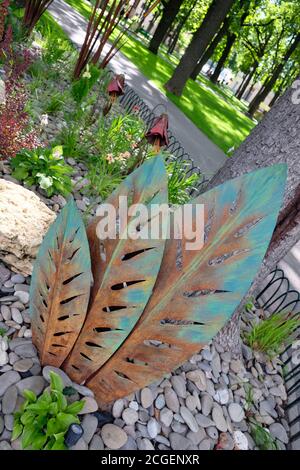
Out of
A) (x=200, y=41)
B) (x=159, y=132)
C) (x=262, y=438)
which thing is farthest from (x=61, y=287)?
(x=200, y=41)

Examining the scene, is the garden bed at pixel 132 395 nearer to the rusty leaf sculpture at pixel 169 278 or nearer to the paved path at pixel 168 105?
the rusty leaf sculpture at pixel 169 278

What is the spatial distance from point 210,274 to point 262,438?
1554 mm

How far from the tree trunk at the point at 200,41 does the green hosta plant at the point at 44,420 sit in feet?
38.8

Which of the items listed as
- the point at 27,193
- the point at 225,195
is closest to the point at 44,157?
the point at 27,193

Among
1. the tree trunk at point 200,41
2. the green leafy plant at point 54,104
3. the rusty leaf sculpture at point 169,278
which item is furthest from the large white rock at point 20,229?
the tree trunk at point 200,41

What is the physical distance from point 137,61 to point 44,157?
11613 millimetres

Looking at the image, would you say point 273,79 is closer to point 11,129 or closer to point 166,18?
point 166,18

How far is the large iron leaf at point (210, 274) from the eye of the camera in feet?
4.63

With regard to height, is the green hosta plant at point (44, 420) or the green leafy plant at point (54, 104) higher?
the green leafy plant at point (54, 104)

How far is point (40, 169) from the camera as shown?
321cm

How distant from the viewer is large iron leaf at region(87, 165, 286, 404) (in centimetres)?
141

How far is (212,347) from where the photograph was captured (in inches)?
116

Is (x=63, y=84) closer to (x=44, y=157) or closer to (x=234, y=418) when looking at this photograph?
(x=44, y=157)

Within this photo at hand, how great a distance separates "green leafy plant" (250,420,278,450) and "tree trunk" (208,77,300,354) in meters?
1.10
